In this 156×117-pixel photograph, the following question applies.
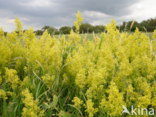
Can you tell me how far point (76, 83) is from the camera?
2818mm

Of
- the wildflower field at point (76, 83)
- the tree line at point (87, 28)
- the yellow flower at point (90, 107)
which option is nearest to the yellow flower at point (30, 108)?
the wildflower field at point (76, 83)

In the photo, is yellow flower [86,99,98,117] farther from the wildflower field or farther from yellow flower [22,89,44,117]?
yellow flower [22,89,44,117]

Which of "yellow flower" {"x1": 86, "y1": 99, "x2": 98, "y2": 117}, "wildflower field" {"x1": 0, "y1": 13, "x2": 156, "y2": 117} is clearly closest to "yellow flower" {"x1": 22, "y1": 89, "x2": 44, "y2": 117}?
"wildflower field" {"x1": 0, "y1": 13, "x2": 156, "y2": 117}

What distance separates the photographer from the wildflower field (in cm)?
253

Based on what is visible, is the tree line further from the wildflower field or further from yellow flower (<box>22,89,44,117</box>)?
yellow flower (<box>22,89,44,117</box>)

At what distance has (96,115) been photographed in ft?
9.00

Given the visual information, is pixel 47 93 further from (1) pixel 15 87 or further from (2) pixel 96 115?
(2) pixel 96 115

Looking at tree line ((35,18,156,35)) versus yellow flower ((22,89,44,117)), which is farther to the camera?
tree line ((35,18,156,35))

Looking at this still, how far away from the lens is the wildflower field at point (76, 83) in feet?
8.29

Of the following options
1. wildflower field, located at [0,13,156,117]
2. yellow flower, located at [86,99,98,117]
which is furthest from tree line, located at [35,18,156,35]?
yellow flower, located at [86,99,98,117]

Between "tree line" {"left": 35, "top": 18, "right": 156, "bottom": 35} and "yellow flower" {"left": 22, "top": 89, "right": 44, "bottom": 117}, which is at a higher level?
"tree line" {"left": 35, "top": 18, "right": 156, "bottom": 35}

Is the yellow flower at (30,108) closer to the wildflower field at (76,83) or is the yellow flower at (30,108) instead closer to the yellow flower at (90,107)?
the wildflower field at (76,83)

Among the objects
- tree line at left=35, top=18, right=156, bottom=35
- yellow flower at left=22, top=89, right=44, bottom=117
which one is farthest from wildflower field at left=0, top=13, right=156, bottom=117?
tree line at left=35, top=18, right=156, bottom=35

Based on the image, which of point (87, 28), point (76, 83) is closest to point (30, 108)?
point (76, 83)
